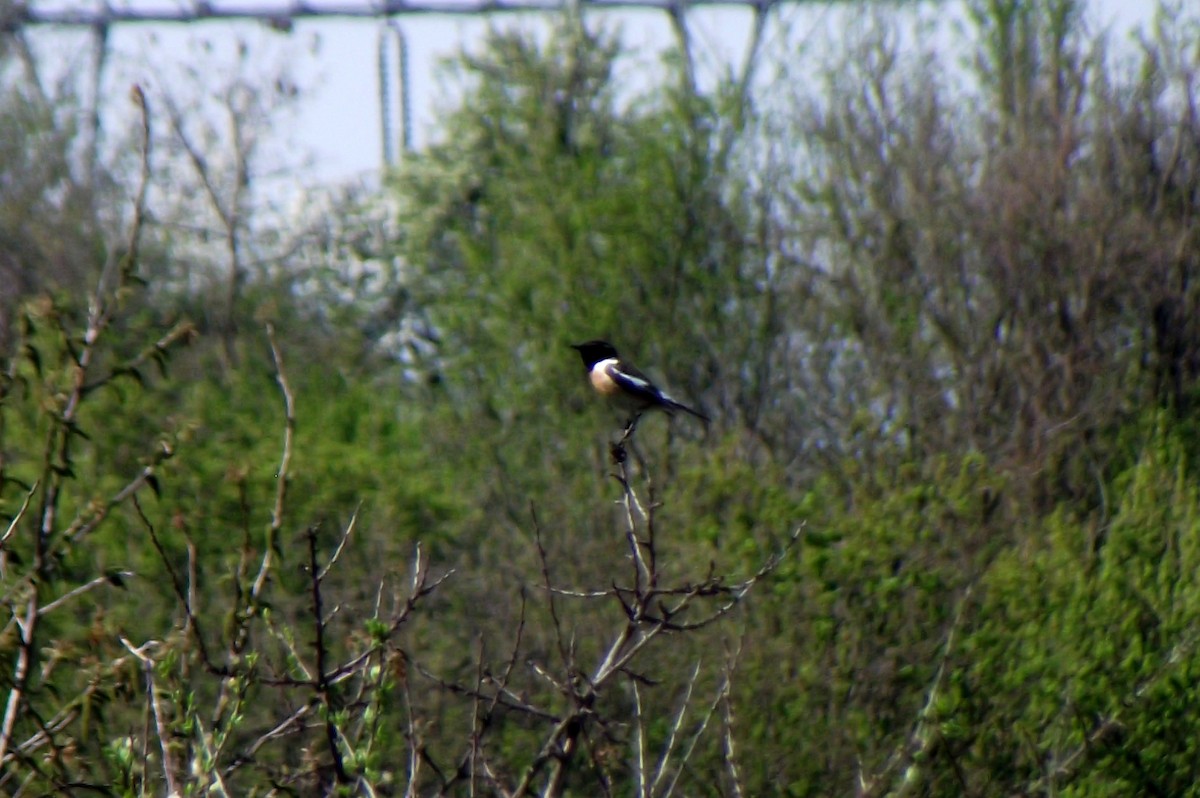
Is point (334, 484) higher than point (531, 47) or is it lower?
lower

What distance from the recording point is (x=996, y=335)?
2166 centimetres

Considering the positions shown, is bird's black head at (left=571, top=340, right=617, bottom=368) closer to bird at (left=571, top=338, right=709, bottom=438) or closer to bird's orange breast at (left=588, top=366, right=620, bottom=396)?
bird at (left=571, top=338, right=709, bottom=438)

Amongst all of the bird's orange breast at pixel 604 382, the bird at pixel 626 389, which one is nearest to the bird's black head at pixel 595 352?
the bird at pixel 626 389

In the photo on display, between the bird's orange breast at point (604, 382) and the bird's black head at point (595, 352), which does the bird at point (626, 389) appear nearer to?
the bird's orange breast at point (604, 382)

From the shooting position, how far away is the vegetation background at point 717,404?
13.2 meters

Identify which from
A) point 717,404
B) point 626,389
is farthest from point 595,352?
point 717,404

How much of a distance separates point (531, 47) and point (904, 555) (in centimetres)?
1348

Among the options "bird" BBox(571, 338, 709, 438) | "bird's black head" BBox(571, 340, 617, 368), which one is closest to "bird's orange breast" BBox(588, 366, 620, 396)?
"bird" BBox(571, 338, 709, 438)

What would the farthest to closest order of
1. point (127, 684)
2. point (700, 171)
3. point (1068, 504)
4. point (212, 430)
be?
point (700, 171), point (212, 430), point (1068, 504), point (127, 684)

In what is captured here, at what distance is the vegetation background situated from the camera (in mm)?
13234

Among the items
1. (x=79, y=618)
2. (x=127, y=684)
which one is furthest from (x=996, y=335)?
(x=127, y=684)

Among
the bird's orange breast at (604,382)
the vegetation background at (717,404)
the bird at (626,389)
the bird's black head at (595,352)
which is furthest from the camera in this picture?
the vegetation background at (717,404)

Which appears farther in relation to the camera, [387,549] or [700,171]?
[700,171]

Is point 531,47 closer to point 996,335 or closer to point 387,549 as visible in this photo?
point 996,335
